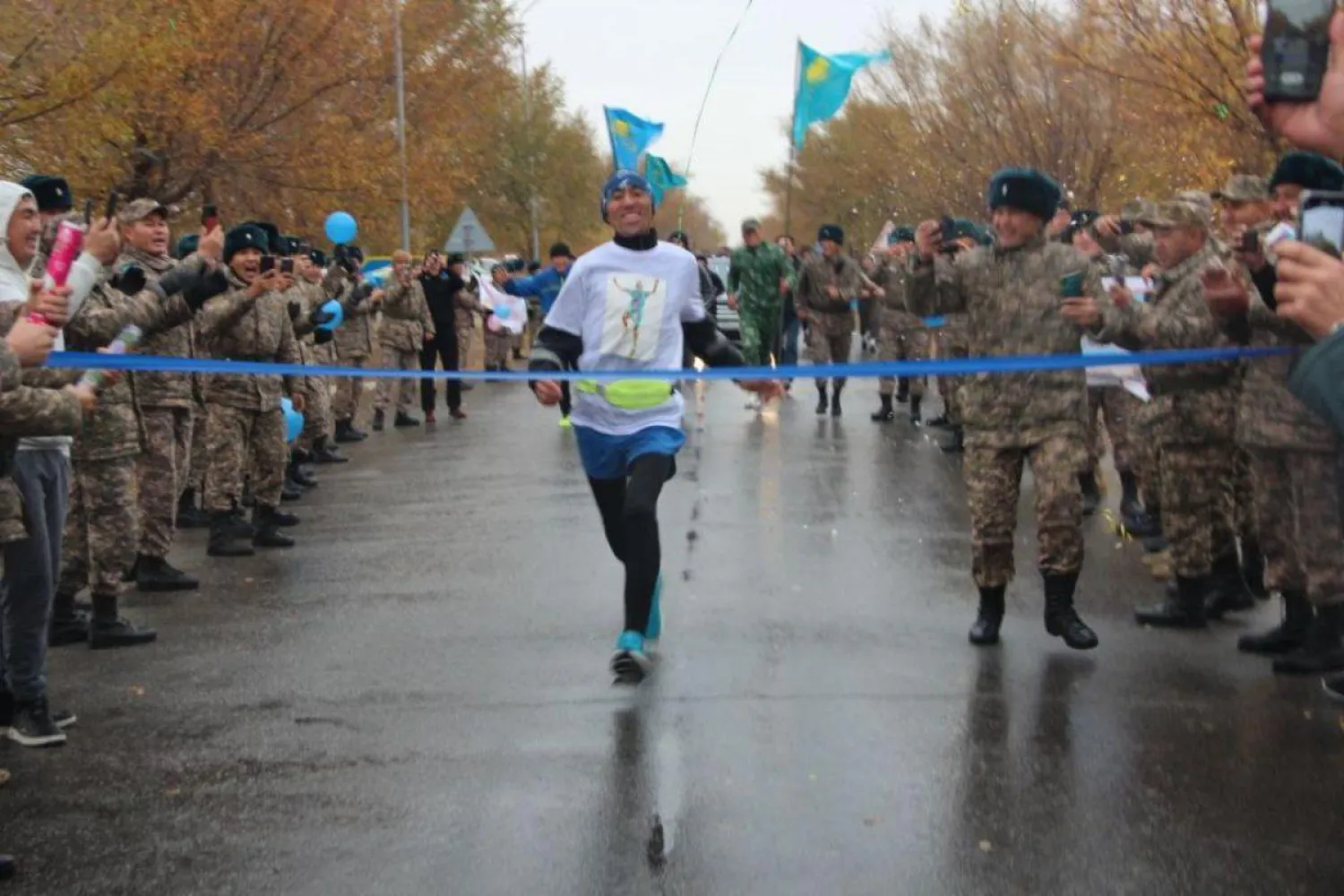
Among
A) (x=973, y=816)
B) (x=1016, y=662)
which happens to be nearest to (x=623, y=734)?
(x=973, y=816)

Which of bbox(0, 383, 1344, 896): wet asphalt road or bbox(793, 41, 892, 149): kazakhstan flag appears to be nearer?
bbox(0, 383, 1344, 896): wet asphalt road

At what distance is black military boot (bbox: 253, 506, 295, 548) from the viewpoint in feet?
37.1

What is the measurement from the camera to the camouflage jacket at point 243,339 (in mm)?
10727

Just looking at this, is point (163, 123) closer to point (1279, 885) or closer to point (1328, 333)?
point (1279, 885)

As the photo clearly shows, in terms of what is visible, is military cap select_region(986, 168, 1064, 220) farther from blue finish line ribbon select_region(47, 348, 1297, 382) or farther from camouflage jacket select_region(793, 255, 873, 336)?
camouflage jacket select_region(793, 255, 873, 336)

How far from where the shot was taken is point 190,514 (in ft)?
41.2

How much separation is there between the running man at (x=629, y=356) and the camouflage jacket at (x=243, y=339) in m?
3.75

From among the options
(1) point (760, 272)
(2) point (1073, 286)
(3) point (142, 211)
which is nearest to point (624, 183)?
(2) point (1073, 286)

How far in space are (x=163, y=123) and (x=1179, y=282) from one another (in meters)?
16.4

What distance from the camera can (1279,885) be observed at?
16.2ft

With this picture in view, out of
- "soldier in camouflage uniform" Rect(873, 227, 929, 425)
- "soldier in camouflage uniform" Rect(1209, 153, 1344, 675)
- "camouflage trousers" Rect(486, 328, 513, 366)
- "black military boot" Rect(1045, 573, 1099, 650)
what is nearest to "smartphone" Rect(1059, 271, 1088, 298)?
"soldier in camouflage uniform" Rect(1209, 153, 1344, 675)

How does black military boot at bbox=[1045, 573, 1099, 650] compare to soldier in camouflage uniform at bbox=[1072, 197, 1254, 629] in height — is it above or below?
below

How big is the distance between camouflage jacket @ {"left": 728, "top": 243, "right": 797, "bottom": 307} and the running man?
12.4m

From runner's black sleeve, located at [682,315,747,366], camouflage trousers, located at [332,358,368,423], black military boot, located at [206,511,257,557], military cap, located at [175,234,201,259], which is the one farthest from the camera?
camouflage trousers, located at [332,358,368,423]
